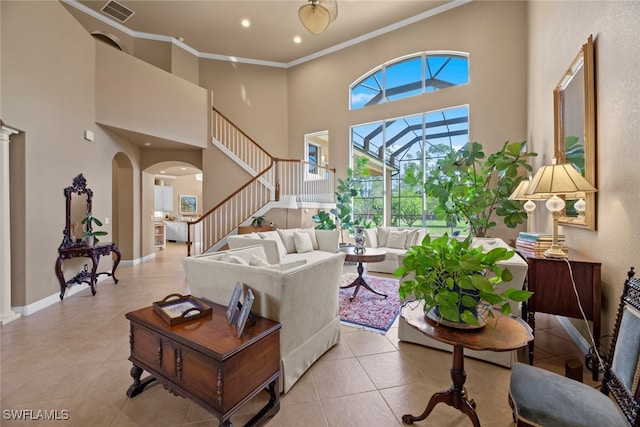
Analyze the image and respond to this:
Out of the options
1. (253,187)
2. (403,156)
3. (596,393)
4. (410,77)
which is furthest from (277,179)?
(596,393)

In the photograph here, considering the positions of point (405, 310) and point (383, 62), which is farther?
point (383, 62)

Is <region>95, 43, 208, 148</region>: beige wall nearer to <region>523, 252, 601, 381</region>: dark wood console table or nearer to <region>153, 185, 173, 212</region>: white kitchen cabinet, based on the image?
<region>153, 185, 173, 212</region>: white kitchen cabinet

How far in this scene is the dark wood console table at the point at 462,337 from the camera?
1.25 metres

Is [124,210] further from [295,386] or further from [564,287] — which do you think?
[564,287]

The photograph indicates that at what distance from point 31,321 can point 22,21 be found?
141 inches

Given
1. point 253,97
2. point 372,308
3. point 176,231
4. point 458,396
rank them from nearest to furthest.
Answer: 1. point 458,396
2. point 372,308
3. point 253,97
4. point 176,231

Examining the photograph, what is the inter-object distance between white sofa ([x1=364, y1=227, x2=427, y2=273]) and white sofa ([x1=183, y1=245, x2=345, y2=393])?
2.94 metres

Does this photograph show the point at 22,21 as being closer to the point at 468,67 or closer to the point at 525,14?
the point at 468,67

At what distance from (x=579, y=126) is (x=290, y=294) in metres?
3.19

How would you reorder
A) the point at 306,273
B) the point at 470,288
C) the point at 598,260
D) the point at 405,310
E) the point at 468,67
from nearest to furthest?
1. the point at 470,288
2. the point at 405,310
3. the point at 306,273
4. the point at 598,260
5. the point at 468,67

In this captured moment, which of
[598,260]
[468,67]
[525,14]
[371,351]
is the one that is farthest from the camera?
[468,67]

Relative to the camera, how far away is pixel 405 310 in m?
1.61

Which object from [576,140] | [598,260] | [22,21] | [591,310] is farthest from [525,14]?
[22,21]

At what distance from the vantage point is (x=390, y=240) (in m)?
5.86
